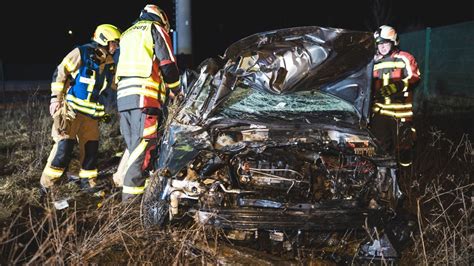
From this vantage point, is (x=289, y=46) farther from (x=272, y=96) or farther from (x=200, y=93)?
(x=200, y=93)

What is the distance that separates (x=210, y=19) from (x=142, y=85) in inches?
Result: 1069

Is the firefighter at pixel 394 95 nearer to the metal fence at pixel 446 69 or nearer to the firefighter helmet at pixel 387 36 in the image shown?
the firefighter helmet at pixel 387 36

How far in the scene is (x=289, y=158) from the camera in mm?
3344

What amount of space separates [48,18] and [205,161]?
31.8 m

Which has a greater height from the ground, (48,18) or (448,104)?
(48,18)

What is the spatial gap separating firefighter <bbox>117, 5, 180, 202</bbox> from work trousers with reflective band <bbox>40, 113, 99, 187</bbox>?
75cm

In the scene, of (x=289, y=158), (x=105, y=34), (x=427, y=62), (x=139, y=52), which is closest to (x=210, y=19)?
(x=427, y=62)

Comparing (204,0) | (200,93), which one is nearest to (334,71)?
(200,93)

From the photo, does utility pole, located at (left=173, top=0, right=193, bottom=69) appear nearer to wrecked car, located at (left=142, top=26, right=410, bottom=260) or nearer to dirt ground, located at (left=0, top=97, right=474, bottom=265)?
dirt ground, located at (left=0, top=97, right=474, bottom=265)

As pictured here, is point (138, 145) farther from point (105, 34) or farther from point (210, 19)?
point (210, 19)

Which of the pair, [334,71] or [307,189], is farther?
[334,71]

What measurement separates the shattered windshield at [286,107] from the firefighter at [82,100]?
1.48 meters

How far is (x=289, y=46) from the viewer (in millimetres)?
3953

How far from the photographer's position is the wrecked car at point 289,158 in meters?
3.06
